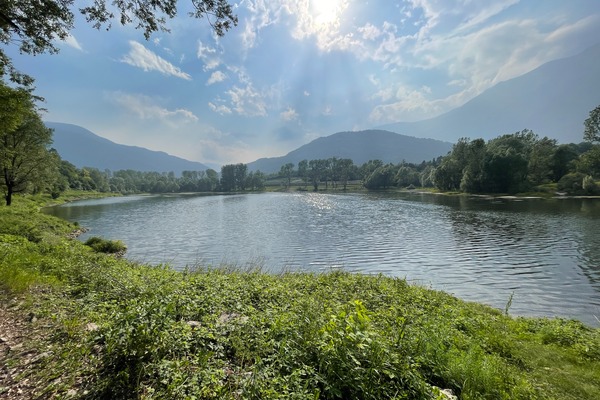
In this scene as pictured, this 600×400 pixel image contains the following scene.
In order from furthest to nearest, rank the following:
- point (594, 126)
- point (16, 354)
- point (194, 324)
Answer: point (594, 126) → point (194, 324) → point (16, 354)

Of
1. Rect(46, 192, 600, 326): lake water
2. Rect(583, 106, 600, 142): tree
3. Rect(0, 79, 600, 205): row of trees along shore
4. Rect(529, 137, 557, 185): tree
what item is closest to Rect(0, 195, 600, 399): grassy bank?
Rect(46, 192, 600, 326): lake water

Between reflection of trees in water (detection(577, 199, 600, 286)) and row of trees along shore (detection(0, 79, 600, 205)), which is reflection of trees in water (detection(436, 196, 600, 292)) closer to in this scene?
reflection of trees in water (detection(577, 199, 600, 286))

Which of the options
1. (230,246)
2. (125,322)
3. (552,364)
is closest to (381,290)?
(552,364)

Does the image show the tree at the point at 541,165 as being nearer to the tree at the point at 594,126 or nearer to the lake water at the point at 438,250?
the tree at the point at 594,126

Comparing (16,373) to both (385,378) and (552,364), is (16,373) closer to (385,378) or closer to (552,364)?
(385,378)

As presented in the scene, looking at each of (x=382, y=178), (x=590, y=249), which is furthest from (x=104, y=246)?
(x=382, y=178)

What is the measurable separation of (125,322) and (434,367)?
20.1 feet

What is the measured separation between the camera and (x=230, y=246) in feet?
112

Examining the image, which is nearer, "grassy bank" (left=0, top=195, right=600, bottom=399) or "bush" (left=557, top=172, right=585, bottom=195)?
"grassy bank" (left=0, top=195, right=600, bottom=399)

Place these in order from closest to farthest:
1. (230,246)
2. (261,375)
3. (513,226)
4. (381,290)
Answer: (261,375), (381,290), (230,246), (513,226)

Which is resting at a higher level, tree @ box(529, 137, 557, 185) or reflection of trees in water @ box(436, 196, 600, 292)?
tree @ box(529, 137, 557, 185)

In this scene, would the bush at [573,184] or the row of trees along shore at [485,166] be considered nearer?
the row of trees along shore at [485,166]

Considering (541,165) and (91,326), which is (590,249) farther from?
(541,165)

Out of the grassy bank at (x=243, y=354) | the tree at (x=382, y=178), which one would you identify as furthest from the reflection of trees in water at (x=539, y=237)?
the tree at (x=382, y=178)
